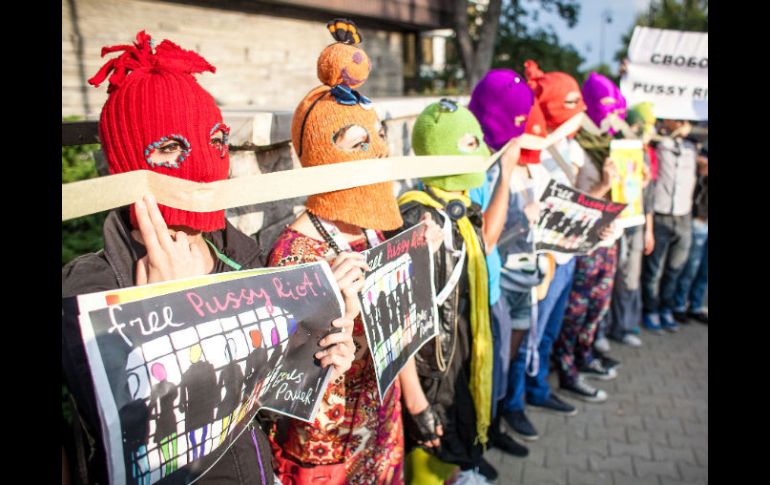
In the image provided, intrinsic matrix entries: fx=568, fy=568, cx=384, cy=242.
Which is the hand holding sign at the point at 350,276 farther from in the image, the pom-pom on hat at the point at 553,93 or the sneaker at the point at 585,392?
the sneaker at the point at 585,392

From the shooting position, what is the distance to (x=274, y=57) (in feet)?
31.4

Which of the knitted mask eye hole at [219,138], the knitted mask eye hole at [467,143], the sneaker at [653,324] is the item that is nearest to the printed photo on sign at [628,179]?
the knitted mask eye hole at [467,143]

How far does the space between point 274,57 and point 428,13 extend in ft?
15.0

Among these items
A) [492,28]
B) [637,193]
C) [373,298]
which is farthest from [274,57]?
[373,298]

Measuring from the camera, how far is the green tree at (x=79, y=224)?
359 cm

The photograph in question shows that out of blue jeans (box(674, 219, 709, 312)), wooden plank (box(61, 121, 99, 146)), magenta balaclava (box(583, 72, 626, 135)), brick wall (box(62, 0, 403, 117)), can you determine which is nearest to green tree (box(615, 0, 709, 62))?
brick wall (box(62, 0, 403, 117))

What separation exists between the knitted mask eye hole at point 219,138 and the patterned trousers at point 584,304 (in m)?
3.33

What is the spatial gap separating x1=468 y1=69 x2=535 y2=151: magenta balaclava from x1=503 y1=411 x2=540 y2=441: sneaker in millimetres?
1847

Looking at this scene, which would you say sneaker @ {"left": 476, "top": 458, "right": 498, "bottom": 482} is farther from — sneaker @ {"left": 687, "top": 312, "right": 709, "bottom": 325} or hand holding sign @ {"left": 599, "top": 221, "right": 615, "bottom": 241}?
sneaker @ {"left": 687, "top": 312, "right": 709, "bottom": 325}

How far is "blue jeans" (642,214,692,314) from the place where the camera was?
550 cm

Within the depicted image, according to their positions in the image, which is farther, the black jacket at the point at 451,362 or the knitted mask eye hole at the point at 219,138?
the black jacket at the point at 451,362

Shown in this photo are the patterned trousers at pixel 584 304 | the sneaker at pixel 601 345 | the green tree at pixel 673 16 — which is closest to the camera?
the patterned trousers at pixel 584 304

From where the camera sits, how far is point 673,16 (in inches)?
1320

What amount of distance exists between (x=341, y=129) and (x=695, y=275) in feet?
17.5
